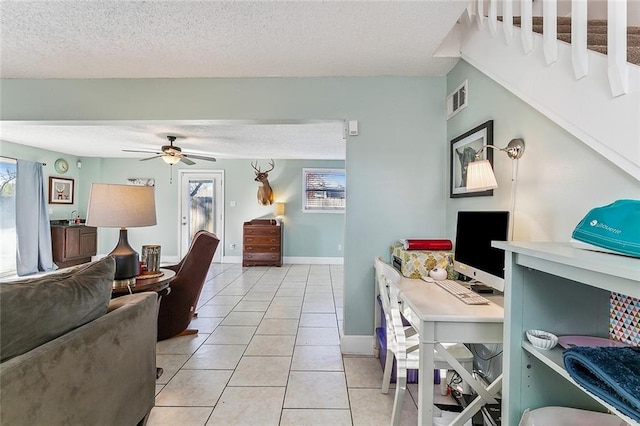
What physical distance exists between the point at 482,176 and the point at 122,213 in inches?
87.9

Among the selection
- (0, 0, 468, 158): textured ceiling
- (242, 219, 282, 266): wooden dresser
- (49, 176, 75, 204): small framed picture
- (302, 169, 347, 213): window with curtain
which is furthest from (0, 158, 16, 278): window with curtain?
(302, 169, 347, 213): window with curtain

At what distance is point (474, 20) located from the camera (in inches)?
74.0

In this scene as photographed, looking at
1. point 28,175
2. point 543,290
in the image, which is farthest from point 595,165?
point 28,175

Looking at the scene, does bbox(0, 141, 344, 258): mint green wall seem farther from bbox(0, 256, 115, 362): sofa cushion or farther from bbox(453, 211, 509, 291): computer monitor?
bbox(0, 256, 115, 362): sofa cushion

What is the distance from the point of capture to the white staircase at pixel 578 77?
922 mm

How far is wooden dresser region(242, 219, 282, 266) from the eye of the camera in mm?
5910

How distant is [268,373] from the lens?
212 cm

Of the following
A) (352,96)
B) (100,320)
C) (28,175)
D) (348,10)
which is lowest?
(100,320)

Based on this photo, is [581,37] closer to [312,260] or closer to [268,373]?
[268,373]

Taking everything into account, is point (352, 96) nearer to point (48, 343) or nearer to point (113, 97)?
point (113, 97)

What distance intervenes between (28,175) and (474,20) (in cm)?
687

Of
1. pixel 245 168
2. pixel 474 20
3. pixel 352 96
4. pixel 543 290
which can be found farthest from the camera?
pixel 245 168

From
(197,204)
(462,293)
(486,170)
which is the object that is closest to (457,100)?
(486,170)

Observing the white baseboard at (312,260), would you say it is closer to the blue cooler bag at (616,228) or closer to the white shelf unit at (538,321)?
the white shelf unit at (538,321)
